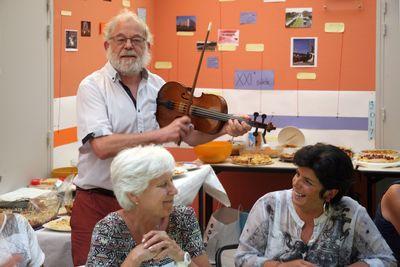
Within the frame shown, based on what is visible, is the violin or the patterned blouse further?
the violin

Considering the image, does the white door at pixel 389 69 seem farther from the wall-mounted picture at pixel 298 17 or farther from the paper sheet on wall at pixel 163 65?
the paper sheet on wall at pixel 163 65

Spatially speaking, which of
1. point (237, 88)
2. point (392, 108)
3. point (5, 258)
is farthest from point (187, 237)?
point (237, 88)

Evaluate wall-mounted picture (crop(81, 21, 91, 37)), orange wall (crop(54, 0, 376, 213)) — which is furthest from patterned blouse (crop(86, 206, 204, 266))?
orange wall (crop(54, 0, 376, 213))

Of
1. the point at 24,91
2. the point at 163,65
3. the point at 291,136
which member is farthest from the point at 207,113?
the point at 163,65

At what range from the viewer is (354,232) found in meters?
2.35

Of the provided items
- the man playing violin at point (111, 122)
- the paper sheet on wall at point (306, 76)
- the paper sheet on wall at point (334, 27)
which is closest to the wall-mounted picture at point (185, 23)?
the paper sheet on wall at point (306, 76)

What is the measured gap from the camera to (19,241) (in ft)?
7.57

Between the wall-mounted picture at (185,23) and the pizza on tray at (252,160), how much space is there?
173 cm

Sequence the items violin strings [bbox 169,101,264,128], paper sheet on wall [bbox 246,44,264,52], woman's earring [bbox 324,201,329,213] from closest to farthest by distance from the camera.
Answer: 1. woman's earring [bbox 324,201,329,213]
2. violin strings [bbox 169,101,264,128]
3. paper sheet on wall [bbox 246,44,264,52]

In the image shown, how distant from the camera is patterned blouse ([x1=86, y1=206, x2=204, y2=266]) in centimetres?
200

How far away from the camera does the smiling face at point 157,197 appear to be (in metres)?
2.02

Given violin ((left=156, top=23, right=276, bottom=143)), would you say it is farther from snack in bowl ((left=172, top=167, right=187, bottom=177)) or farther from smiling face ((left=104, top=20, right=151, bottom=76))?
snack in bowl ((left=172, top=167, right=187, bottom=177))

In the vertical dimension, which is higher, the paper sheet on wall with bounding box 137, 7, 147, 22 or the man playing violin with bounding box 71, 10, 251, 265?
the paper sheet on wall with bounding box 137, 7, 147, 22

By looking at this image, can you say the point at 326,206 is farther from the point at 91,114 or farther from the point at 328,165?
the point at 91,114
